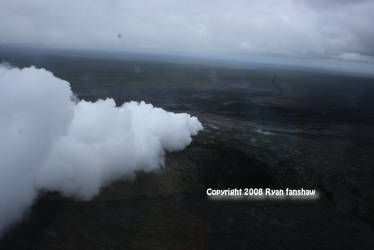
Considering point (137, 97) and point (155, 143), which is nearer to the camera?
point (155, 143)

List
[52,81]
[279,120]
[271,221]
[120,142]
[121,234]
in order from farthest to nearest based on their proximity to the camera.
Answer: [279,120] < [120,142] < [52,81] < [271,221] < [121,234]

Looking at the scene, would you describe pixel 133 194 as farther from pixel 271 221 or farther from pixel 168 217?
pixel 271 221

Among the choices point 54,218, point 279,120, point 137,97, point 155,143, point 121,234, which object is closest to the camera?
point 121,234

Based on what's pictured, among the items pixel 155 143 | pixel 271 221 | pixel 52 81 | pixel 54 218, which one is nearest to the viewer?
pixel 54 218

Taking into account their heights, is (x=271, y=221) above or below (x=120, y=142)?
below

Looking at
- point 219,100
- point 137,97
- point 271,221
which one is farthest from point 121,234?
point 219,100

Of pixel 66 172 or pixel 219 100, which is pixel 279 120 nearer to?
pixel 219 100

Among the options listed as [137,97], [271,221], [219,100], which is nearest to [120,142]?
[271,221]

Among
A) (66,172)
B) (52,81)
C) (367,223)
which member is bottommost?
(367,223)

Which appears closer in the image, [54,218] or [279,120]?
[54,218]
